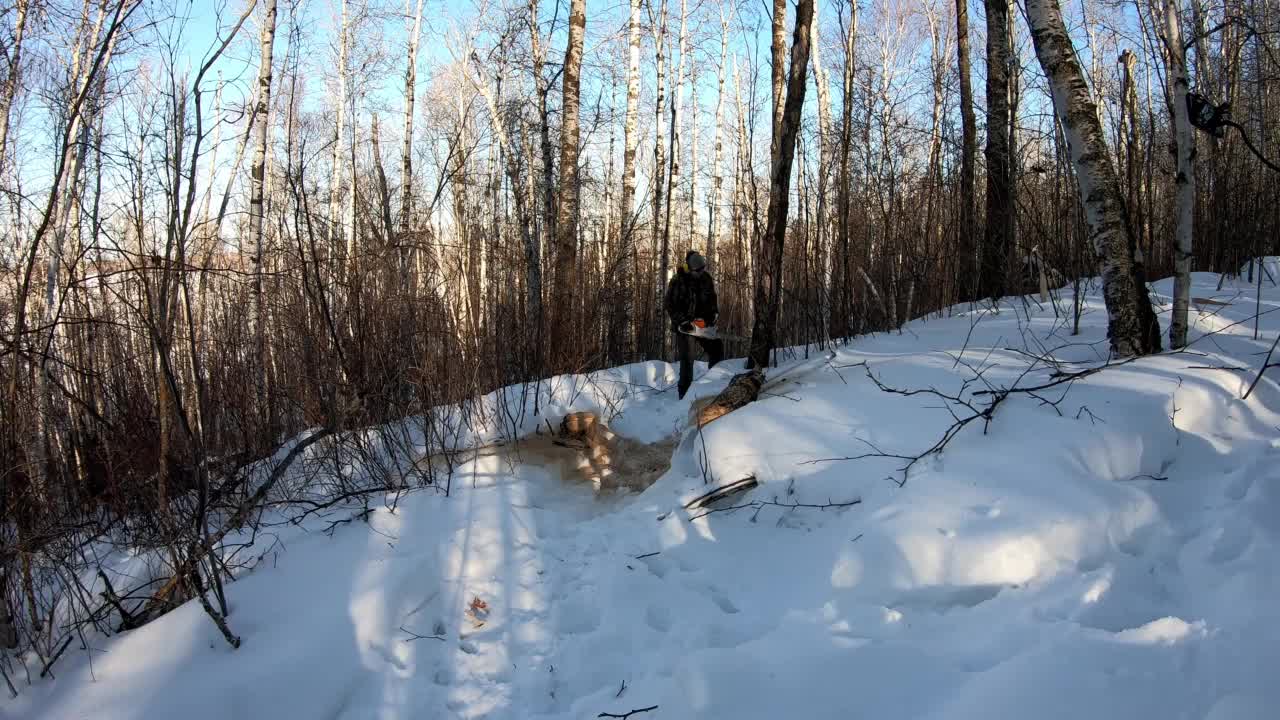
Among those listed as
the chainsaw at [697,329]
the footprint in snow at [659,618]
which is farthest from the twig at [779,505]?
the chainsaw at [697,329]

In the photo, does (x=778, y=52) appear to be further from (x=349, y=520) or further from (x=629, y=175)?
(x=349, y=520)

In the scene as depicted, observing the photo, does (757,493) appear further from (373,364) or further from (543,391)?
(373,364)

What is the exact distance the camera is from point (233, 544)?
10.3 feet

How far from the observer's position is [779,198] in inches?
199

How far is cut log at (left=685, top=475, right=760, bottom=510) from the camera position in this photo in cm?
338

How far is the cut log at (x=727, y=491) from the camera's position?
3.38m

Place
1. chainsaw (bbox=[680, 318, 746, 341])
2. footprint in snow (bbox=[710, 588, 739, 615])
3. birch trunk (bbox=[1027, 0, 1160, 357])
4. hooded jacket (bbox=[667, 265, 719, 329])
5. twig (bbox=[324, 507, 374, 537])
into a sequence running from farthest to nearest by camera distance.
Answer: hooded jacket (bbox=[667, 265, 719, 329]) < chainsaw (bbox=[680, 318, 746, 341]) < birch trunk (bbox=[1027, 0, 1160, 357]) < twig (bbox=[324, 507, 374, 537]) < footprint in snow (bbox=[710, 588, 739, 615])

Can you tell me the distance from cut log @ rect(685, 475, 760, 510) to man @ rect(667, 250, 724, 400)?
2.70m

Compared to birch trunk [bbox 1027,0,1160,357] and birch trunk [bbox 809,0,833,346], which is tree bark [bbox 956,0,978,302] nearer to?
birch trunk [bbox 809,0,833,346]

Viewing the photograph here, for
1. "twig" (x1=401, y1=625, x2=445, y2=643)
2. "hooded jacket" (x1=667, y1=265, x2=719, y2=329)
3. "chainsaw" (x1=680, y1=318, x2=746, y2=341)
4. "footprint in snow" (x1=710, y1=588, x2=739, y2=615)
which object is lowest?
"twig" (x1=401, y1=625, x2=445, y2=643)

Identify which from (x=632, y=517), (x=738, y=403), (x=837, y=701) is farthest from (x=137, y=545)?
(x=738, y=403)

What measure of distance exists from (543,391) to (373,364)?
1.41 metres

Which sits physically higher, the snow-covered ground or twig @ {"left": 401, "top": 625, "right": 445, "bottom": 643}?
the snow-covered ground

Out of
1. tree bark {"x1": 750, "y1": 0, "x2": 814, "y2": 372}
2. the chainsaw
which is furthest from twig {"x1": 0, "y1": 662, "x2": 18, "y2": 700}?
the chainsaw
